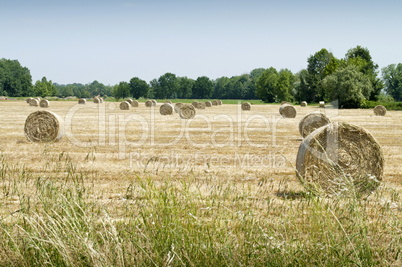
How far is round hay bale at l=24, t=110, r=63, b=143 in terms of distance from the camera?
1984 centimetres

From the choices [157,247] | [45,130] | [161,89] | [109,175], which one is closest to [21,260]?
[157,247]

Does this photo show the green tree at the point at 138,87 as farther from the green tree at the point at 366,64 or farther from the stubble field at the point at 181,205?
the stubble field at the point at 181,205

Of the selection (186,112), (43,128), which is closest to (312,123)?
(43,128)

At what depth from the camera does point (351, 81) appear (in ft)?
220

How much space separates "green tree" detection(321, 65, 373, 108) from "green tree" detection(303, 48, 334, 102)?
1868cm

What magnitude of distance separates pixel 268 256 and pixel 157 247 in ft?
4.46

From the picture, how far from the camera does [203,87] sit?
172 m

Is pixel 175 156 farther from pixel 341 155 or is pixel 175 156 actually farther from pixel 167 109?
pixel 167 109

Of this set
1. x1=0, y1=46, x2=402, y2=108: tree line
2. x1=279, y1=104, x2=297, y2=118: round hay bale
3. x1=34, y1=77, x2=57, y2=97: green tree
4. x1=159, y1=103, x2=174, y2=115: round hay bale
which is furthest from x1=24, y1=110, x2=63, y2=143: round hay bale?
x1=34, y1=77, x2=57, y2=97: green tree

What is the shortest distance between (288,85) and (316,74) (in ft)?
92.3

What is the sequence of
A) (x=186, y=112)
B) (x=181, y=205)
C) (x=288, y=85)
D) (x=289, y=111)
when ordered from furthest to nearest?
(x=288, y=85) → (x=289, y=111) → (x=186, y=112) → (x=181, y=205)

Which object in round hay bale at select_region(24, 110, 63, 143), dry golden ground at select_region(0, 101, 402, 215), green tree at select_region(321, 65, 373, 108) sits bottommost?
dry golden ground at select_region(0, 101, 402, 215)

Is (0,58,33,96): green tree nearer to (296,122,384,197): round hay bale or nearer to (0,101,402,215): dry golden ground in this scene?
(0,101,402,215): dry golden ground

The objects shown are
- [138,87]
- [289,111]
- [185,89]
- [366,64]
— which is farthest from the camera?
[185,89]
